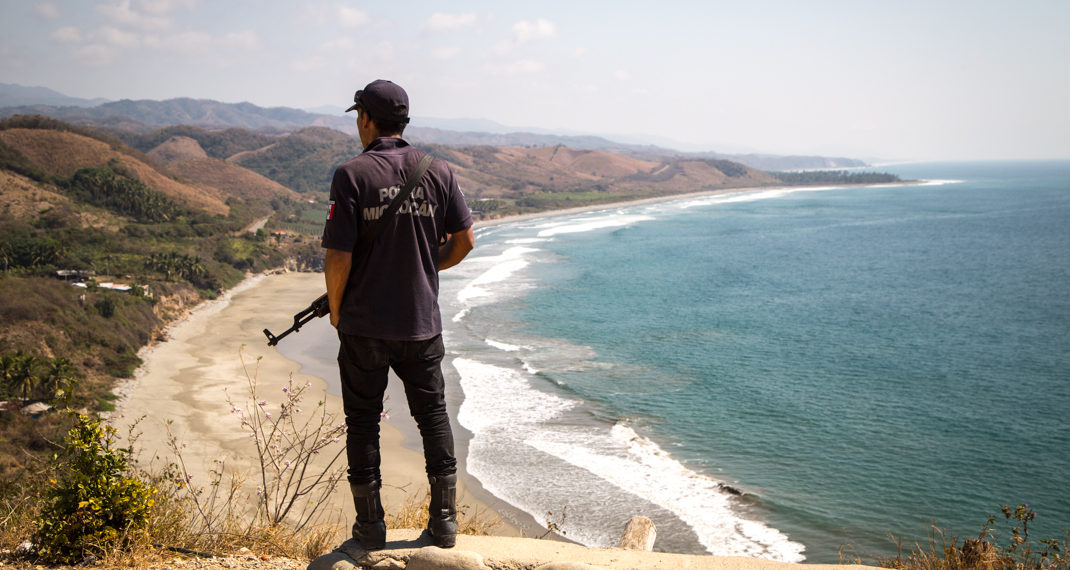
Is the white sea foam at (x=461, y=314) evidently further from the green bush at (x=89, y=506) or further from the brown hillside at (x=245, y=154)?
the brown hillside at (x=245, y=154)

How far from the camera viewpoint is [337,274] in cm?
312

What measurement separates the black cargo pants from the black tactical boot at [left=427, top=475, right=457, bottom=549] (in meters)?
0.05

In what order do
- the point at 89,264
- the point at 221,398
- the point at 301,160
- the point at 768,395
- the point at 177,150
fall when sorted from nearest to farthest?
1. the point at 768,395
2. the point at 221,398
3. the point at 89,264
4. the point at 301,160
5. the point at 177,150

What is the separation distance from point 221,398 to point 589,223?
258 ft

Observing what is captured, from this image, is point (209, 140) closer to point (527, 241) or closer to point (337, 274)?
point (527, 241)

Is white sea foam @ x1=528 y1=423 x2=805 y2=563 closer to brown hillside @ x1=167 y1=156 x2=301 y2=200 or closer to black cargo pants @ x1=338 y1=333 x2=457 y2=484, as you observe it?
black cargo pants @ x1=338 y1=333 x2=457 y2=484

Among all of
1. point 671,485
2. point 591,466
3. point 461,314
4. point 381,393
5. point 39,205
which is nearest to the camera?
point 381,393

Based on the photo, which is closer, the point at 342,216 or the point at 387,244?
the point at 342,216

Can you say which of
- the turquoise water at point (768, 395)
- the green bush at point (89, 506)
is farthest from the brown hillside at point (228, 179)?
the green bush at point (89, 506)

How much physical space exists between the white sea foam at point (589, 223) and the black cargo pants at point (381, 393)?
7875 cm

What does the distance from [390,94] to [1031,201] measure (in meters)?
150

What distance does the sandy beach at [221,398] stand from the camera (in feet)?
52.9

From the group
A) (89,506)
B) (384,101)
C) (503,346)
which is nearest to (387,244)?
(384,101)

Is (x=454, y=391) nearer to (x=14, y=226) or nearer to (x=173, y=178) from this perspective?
(x=14, y=226)
